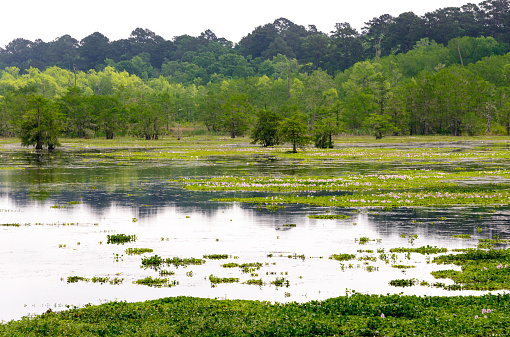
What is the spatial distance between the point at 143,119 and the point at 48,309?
13783 cm

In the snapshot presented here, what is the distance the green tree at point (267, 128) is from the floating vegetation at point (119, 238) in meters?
83.5

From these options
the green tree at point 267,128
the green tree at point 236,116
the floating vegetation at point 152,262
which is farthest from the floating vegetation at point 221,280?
the green tree at point 236,116

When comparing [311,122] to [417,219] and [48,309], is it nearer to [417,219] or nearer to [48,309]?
[417,219]

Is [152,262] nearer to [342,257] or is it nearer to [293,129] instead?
[342,257]

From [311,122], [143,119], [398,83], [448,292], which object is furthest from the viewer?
[398,83]

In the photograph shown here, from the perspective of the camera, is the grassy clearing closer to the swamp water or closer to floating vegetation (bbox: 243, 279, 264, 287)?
the swamp water

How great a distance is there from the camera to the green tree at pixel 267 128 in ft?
351

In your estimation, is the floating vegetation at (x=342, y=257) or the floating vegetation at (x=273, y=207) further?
the floating vegetation at (x=273, y=207)

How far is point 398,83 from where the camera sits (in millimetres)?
190250

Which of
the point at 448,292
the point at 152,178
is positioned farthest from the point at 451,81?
the point at 448,292

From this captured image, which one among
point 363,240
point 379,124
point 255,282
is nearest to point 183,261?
point 255,282

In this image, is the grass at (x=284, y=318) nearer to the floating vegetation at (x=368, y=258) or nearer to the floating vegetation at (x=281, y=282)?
the floating vegetation at (x=281, y=282)

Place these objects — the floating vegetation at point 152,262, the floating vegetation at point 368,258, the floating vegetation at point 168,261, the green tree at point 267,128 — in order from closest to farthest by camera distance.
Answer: the floating vegetation at point 152,262 < the floating vegetation at point 168,261 < the floating vegetation at point 368,258 < the green tree at point 267,128

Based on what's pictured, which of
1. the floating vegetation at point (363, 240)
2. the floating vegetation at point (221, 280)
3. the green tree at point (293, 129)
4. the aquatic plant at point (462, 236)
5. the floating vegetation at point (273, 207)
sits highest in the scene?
the green tree at point (293, 129)
